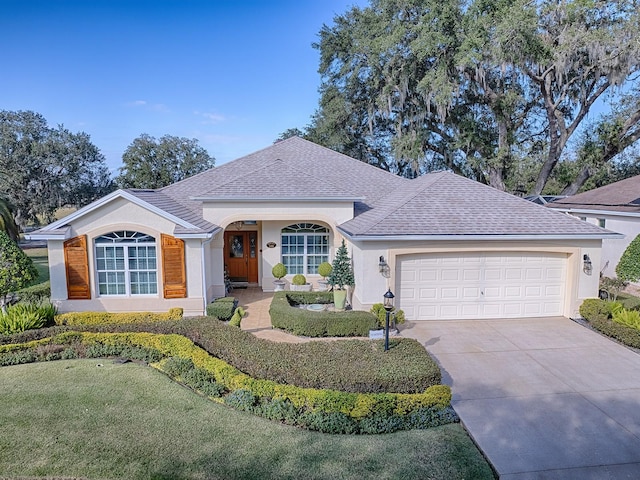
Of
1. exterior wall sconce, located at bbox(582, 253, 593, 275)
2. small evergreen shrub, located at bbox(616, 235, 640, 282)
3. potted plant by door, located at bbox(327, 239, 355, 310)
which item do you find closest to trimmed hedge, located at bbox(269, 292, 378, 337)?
potted plant by door, located at bbox(327, 239, 355, 310)

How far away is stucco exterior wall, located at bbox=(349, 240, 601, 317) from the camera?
11.2 metres

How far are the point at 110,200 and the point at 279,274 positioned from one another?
18.9ft

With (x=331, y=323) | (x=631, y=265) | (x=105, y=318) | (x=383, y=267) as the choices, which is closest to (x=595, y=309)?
(x=631, y=265)

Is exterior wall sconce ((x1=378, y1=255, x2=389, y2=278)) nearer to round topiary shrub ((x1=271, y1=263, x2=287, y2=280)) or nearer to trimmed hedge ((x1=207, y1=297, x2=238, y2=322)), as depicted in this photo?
round topiary shrub ((x1=271, y1=263, x2=287, y2=280))

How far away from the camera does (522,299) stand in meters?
11.9

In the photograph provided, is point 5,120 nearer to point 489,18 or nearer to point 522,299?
point 489,18

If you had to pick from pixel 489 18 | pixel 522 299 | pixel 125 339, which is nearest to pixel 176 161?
pixel 489 18

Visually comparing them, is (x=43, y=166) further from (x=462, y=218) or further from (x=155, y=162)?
(x=462, y=218)

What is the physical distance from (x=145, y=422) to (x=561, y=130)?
86.4ft

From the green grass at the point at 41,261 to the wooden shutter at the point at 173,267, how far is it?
287 inches

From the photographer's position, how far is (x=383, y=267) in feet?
36.6

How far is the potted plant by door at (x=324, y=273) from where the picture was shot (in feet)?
46.8

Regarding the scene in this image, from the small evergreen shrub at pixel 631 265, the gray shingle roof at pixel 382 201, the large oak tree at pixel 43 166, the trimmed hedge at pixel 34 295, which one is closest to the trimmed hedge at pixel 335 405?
the gray shingle roof at pixel 382 201

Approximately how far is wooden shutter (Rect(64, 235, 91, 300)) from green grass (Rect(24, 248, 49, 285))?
526 centimetres
